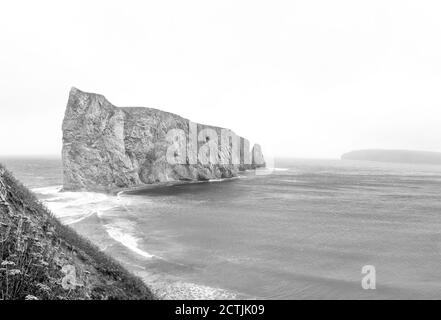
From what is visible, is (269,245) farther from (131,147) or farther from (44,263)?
(131,147)

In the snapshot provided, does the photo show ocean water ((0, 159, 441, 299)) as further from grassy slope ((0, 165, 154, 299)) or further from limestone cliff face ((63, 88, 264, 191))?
limestone cliff face ((63, 88, 264, 191))

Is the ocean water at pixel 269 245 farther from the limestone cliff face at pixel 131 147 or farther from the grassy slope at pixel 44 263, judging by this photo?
the limestone cliff face at pixel 131 147

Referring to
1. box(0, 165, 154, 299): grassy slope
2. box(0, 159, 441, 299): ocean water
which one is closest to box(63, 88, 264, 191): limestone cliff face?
box(0, 159, 441, 299): ocean water

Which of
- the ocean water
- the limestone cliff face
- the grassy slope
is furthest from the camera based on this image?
the limestone cliff face

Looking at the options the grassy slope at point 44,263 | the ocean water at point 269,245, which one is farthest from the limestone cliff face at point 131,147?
the grassy slope at point 44,263

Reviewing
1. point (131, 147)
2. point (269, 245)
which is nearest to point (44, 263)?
point (269, 245)
